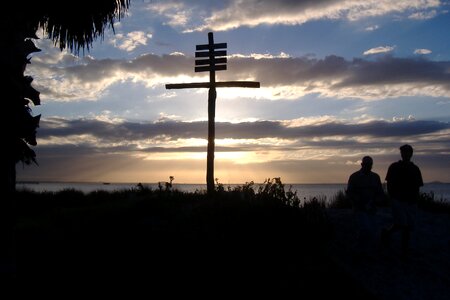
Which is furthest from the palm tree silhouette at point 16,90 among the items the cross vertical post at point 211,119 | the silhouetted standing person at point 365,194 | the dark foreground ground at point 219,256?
the cross vertical post at point 211,119

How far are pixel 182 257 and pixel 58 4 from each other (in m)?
4.18

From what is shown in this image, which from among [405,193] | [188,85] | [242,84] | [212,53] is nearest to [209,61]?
[212,53]

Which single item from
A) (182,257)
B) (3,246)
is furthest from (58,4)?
(182,257)

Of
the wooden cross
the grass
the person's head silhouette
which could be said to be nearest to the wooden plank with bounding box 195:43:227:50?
the wooden cross

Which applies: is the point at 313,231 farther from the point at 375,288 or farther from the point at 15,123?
the point at 15,123

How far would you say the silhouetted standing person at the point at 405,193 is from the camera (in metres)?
9.02

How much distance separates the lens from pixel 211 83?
53.2ft

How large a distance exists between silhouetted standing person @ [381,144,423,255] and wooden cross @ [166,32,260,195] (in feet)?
25.1

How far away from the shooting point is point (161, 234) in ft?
28.2

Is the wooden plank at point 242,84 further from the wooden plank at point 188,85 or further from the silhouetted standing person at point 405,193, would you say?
the silhouetted standing person at point 405,193

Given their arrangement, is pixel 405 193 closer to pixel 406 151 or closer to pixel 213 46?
pixel 406 151

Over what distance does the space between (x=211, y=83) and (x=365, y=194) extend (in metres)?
8.22

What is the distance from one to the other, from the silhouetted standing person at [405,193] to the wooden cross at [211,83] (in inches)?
301

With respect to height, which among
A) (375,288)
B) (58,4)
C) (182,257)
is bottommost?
(375,288)
